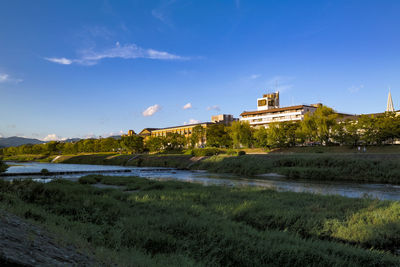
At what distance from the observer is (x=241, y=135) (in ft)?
324

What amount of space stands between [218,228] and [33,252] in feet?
23.2

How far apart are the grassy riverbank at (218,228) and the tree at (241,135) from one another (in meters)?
81.4

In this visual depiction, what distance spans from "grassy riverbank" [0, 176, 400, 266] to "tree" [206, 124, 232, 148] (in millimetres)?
90712

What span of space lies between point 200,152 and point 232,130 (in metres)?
28.9

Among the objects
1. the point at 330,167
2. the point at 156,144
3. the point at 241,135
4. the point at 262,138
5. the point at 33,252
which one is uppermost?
the point at 241,135

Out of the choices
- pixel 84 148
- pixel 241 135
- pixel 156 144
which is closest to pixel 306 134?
pixel 241 135

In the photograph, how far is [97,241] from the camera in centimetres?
773

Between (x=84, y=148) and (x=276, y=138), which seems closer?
(x=276, y=138)

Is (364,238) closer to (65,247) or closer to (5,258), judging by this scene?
(65,247)

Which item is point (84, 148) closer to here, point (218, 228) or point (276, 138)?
point (276, 138)

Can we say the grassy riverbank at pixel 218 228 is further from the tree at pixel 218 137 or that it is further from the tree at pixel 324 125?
the tree at pixel 218 137

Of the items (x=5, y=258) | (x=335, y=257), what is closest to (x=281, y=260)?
(x=335, y=257)

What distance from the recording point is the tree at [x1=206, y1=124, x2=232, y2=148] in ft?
356

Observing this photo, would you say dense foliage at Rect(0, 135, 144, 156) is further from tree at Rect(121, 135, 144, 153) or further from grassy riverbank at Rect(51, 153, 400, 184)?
grassy riverbank at Rect(51, 153, 400, 184)
